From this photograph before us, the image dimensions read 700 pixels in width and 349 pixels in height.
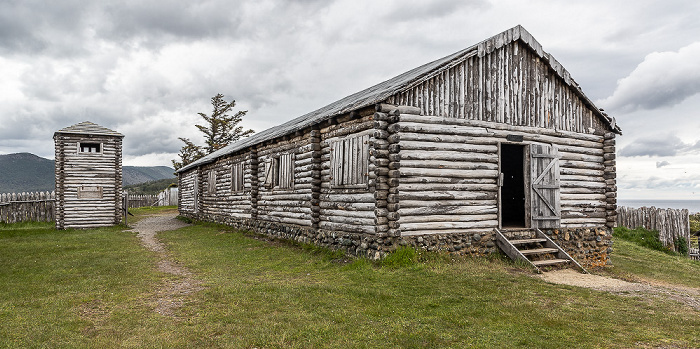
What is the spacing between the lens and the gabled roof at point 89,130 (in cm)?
2261

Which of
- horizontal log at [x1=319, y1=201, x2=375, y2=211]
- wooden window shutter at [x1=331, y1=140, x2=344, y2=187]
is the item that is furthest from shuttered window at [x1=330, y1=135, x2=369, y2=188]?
horizontal log at [x1=319, y1=201, x2=375, y2=211]

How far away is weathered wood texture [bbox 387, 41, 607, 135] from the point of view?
36.7 feet

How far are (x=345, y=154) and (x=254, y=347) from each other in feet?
24.2

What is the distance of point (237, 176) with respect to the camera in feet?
68.1

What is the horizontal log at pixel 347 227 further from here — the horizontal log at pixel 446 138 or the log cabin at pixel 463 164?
the horizontal log at pixel 446 138

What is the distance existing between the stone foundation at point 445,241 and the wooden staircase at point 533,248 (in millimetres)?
423

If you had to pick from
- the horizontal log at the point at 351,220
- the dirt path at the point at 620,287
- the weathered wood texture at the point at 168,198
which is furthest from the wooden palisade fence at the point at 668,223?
the weathered wood texture at the point at 168,198

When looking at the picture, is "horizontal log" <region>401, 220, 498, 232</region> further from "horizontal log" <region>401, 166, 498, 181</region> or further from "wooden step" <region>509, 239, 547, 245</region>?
"horizontal log" <region>401, 166, 498, 181</region>

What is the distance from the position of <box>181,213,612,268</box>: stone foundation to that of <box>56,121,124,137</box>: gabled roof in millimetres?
11929

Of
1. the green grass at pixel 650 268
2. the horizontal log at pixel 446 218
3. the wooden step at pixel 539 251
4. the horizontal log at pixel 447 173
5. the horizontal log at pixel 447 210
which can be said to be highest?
the horizontal log at pixel 447 173

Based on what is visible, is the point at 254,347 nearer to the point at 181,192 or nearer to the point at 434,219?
the point at 434,219

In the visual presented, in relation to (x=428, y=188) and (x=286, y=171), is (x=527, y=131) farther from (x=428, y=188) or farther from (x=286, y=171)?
(x=286, y=171)

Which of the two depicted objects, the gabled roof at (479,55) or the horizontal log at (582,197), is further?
the horizontal log at (582,197)

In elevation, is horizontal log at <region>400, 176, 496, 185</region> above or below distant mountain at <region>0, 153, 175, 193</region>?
below
